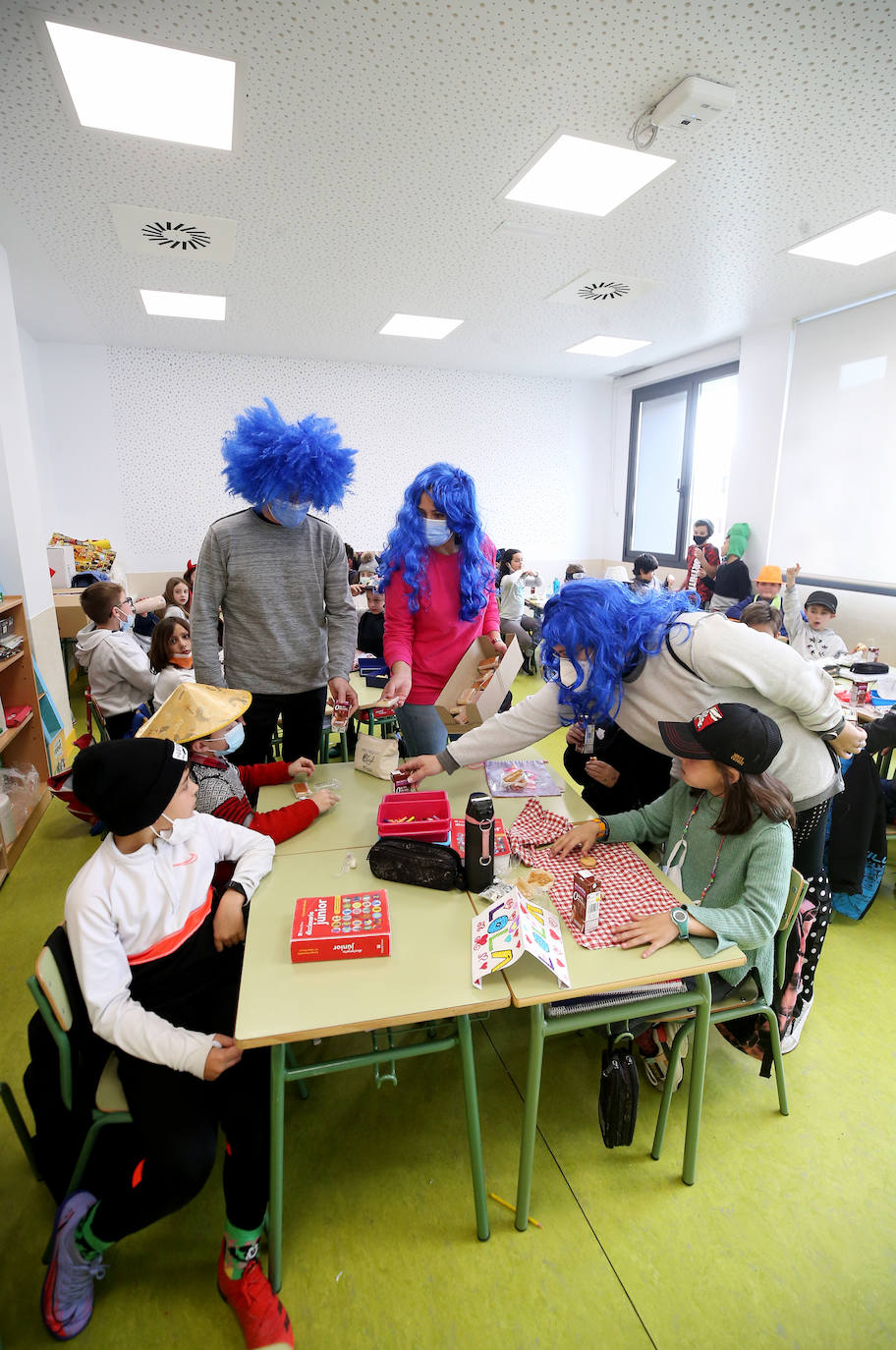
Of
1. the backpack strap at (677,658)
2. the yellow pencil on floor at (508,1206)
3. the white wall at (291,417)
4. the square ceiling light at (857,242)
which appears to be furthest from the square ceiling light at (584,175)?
the white wall at (291,417)

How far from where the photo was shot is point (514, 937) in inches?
53.7

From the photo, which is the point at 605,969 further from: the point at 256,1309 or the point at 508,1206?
the point at 256,1309

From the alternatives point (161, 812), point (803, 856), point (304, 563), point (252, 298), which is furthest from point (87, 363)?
point (803, 856)

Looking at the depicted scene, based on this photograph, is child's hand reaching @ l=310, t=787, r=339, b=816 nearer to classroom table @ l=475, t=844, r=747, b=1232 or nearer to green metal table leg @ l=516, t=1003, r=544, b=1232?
classroom table @ l=475, t=844, r=747, b=1232

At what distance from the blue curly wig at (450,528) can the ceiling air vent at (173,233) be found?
266 centimetres

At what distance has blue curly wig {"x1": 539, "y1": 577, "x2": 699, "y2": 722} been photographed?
Answer: 1.76m

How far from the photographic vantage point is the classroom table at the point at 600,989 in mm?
1329

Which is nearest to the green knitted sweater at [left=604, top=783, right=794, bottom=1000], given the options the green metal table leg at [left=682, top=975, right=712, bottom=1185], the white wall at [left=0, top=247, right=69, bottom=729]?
the green metal table leg at [left=682, top=975, right=712, bottom=1185]

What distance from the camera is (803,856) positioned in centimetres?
205

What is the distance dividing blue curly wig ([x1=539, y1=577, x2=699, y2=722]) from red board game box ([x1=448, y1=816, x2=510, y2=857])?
420mm

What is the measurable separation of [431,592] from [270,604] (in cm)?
59

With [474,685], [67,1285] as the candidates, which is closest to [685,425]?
[474,685]

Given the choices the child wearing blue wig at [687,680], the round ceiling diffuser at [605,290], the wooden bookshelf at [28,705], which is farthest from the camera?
the round ceiling diffuser at [605,290]

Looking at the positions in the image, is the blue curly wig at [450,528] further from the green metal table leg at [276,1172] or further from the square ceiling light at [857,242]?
the square ceiling light at [857,242]
